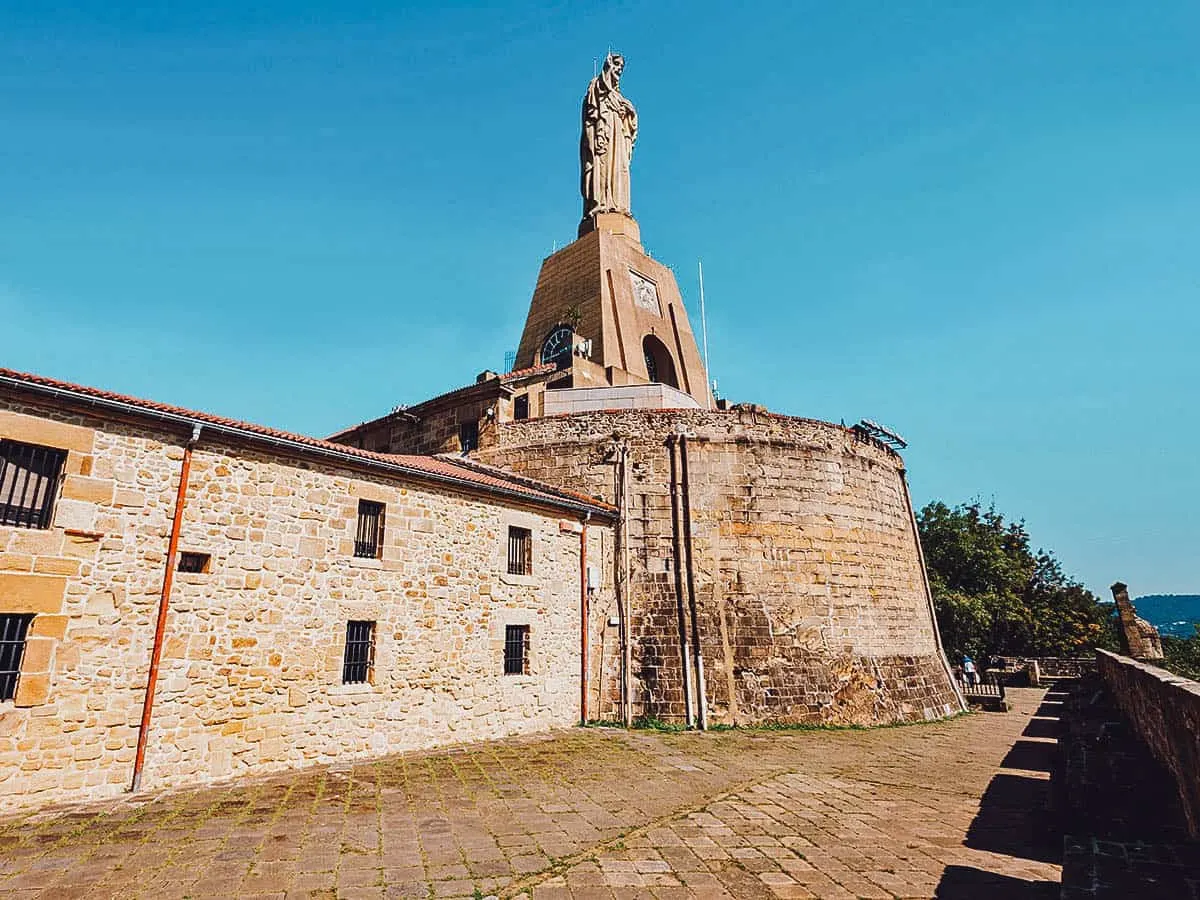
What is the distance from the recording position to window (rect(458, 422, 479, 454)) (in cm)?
1956

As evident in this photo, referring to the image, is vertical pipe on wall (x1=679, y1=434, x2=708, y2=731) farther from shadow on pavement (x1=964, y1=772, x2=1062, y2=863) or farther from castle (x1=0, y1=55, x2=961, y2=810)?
shadow on pavement (x1=964, y1=772, x2=1062, y2=863)

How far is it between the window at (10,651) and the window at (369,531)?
449 cm

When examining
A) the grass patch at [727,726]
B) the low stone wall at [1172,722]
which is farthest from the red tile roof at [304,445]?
the low stone wall at [1172,722]

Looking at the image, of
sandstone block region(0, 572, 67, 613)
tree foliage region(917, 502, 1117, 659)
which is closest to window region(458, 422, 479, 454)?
sandstone block region(0, 572, 67, 613)

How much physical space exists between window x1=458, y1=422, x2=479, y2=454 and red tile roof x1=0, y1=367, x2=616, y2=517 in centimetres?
286

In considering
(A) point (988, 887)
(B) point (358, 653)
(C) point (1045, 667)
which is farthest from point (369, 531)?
(C) point (1045, 667)

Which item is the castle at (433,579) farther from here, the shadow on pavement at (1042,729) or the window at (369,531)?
the shadow on pavement at (1042,729)

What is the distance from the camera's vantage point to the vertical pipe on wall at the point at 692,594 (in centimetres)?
1490

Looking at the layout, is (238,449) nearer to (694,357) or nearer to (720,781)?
(720,781)

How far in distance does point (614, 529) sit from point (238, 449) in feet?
30.2

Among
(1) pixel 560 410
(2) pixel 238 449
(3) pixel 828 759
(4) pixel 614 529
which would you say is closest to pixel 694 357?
(1) pixel 560 410

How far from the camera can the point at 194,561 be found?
9453 mm

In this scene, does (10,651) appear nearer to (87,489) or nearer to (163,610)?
(163,610)

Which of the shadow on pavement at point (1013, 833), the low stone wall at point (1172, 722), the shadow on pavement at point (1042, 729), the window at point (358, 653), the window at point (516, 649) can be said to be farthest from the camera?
the shadow on pavement at point (1042, 729)
